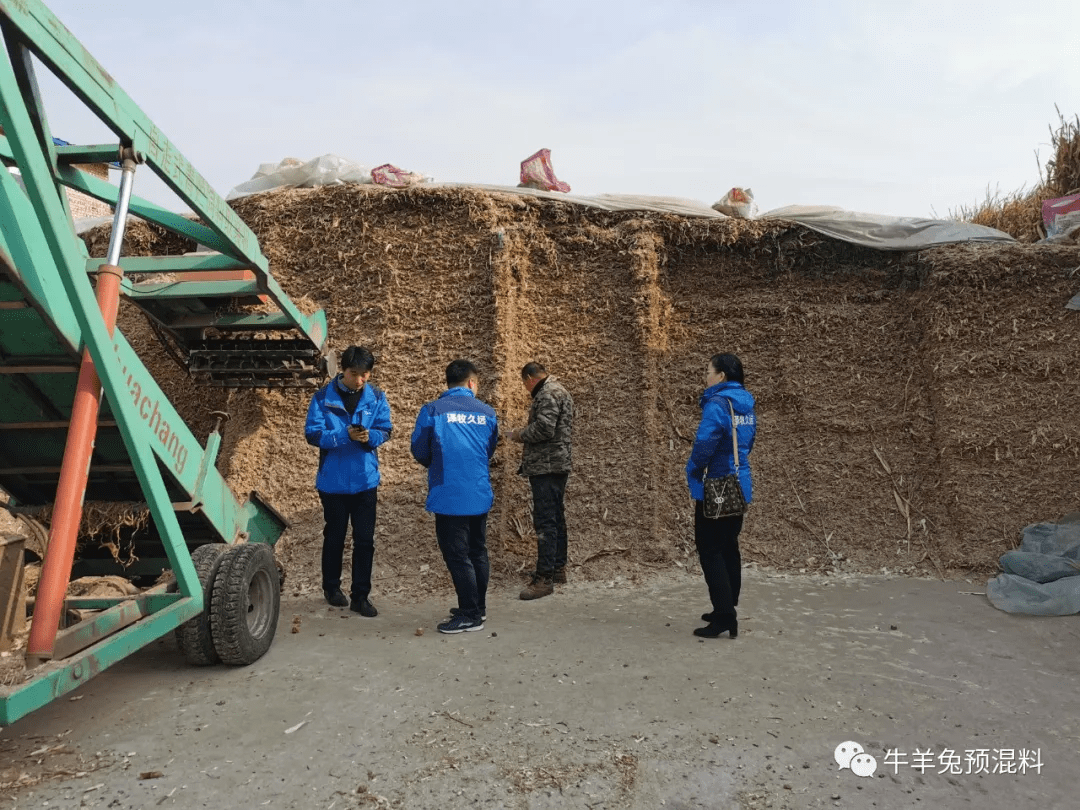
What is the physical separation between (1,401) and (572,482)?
4.49 metres

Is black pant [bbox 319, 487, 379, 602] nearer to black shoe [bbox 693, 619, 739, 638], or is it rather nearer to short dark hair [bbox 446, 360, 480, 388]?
short dark hair [bbox 446, 360, 480, 388]

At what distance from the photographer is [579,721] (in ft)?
11.4

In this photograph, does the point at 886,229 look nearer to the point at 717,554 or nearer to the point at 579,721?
the point at 717,554

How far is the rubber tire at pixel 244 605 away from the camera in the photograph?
3.94 meters

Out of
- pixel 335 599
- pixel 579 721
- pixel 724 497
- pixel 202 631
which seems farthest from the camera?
pixel 335 599

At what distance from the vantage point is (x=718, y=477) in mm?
4711

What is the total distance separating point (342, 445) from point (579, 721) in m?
2.58

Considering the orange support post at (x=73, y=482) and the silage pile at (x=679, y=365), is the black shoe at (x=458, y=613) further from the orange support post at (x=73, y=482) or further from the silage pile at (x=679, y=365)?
the orange support post at (x=73, y=482)

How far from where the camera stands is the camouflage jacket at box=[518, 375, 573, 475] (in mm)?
5820

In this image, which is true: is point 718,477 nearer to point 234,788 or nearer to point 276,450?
point 234,788

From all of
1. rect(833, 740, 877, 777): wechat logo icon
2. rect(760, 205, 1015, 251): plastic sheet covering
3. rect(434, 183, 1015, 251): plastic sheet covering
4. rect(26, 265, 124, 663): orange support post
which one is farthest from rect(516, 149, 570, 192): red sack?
rect(833, 740, 877, 777): wechat logo icon

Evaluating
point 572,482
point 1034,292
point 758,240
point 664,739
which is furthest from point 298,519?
point 1034,292

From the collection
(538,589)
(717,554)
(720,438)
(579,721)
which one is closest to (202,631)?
(579,721)

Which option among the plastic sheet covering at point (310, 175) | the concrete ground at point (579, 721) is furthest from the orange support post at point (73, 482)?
the plastic sheet covering at point (310, 175)
